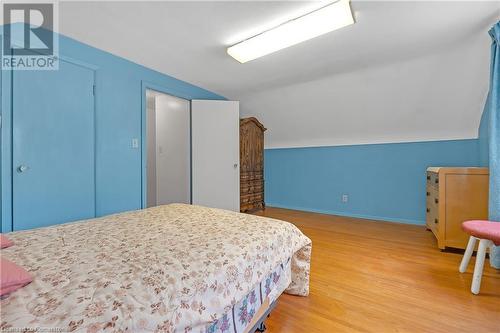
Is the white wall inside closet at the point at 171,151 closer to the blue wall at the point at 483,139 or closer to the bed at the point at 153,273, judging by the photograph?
the bed at the point at 153,273

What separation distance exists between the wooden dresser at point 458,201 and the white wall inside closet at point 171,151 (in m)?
3.13

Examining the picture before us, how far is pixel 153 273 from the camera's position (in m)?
0.78

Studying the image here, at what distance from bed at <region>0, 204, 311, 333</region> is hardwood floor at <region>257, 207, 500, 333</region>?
189 mm

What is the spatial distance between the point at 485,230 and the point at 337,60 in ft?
6.66

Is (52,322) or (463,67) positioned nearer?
(52,322)

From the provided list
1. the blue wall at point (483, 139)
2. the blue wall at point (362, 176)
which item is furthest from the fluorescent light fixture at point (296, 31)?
the blue wall at point (362, 176)

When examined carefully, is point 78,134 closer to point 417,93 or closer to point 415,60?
point 415,60

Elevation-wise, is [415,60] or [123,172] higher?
[415,60]

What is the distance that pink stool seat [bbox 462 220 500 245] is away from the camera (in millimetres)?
1498

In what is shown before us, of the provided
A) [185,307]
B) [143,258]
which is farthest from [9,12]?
[185,307]

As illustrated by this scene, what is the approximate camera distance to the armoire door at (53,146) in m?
1.79

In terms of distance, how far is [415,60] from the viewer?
2479 mm

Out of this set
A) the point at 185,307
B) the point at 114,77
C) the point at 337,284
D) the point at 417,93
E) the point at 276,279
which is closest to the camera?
the point at 185,307

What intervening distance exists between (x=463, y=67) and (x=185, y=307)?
345cm
